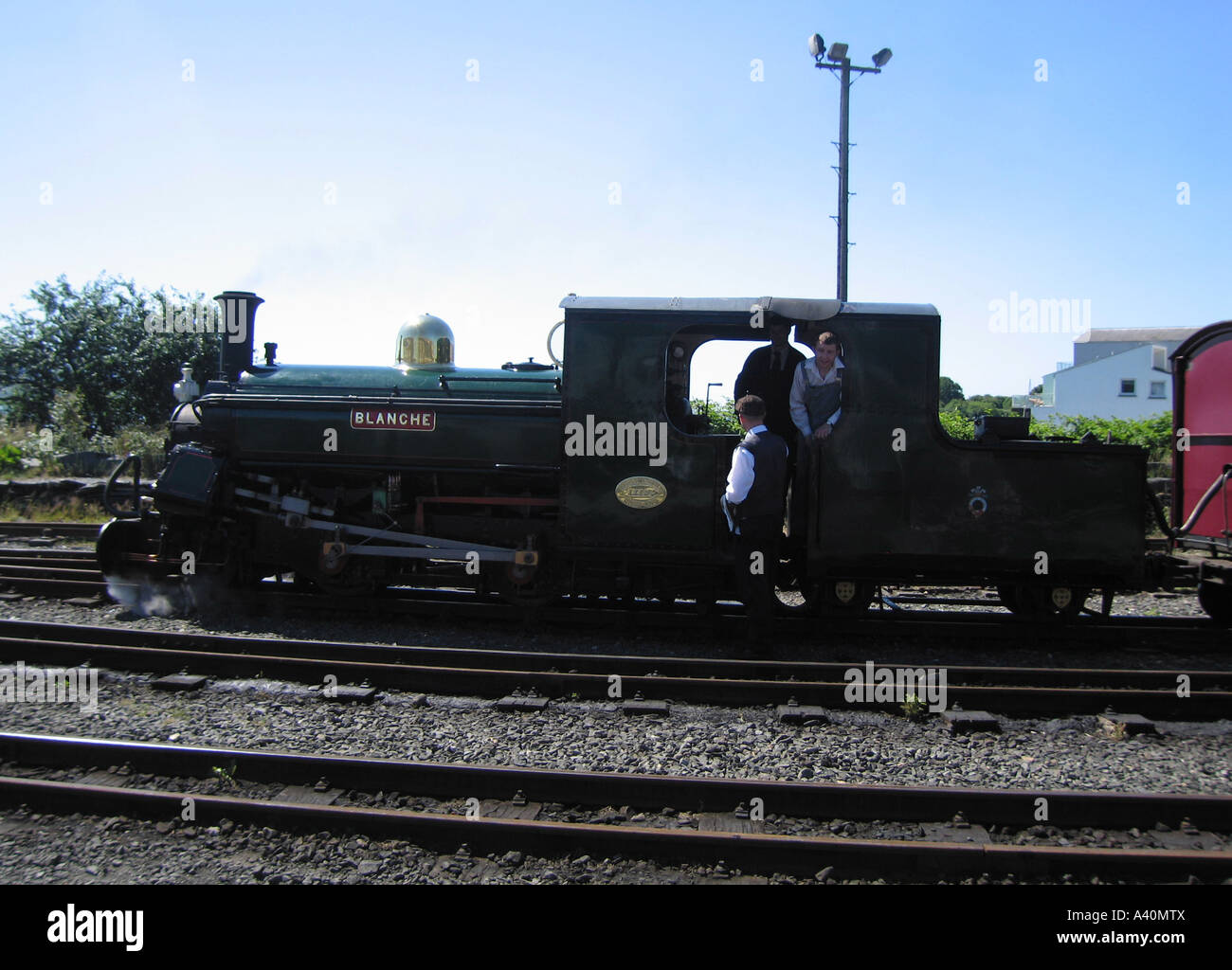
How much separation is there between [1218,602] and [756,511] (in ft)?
14.7

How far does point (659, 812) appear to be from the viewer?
3.83 meters

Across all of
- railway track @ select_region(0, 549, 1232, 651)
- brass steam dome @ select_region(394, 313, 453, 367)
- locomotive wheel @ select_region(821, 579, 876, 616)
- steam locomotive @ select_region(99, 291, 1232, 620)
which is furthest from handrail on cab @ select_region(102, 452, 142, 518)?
locomotive wheel @ select_region(821, 579, 876, 616)

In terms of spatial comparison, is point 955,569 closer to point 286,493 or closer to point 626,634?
point 626,634

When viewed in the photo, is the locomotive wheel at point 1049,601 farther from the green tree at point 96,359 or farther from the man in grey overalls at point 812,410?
the green tree at point 96,359

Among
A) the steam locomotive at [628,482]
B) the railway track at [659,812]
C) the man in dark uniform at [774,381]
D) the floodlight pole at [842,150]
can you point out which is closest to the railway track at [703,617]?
the steam locomotive at [628,482]

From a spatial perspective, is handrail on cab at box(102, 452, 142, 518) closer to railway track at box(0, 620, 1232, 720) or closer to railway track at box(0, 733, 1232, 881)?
railway track at box(0, 620, 1232, 720)

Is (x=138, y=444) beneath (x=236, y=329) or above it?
beneath

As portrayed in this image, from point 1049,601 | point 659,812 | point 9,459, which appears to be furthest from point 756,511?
point 9,459

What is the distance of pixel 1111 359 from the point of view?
50.7 meters

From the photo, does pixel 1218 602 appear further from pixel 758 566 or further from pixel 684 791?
pixel 684 791

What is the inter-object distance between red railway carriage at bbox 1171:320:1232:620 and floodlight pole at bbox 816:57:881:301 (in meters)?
6.59

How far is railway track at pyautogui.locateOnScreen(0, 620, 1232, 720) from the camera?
203 inches

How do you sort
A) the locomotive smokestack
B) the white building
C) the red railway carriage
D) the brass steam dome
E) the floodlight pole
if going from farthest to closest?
the white building → the floodlight pole → the brass steam dome → the locomotive smokestack → the red railway carriage

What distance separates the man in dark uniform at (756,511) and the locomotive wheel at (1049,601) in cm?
225
